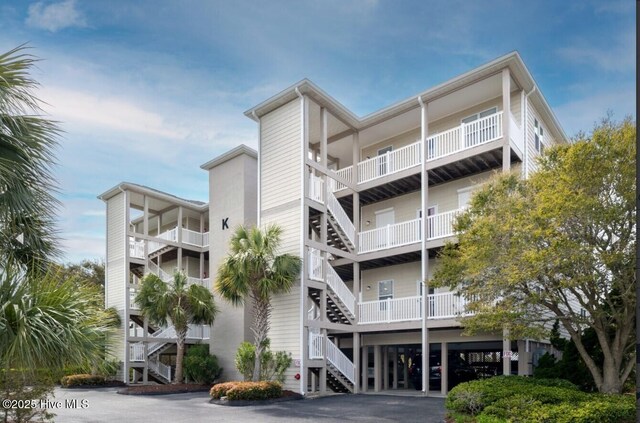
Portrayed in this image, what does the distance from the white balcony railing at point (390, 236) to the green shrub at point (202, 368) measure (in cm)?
865

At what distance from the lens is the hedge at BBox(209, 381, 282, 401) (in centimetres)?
1891

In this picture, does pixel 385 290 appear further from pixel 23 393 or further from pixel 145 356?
pixel 23 393

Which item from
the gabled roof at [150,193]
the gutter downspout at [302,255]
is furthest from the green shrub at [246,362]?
the gabled roof at [150,193]

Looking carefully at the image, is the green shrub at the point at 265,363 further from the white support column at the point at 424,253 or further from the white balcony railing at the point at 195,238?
the white balcony railing at the point at 195,238

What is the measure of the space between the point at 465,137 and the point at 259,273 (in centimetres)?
940

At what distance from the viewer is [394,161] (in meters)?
23.0

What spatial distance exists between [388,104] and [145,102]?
12083 mm

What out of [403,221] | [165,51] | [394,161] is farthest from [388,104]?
[165,51]

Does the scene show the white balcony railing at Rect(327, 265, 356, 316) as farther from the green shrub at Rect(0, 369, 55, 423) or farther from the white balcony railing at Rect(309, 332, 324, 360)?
the green shrub at Rect(0, 369, 55, 423)

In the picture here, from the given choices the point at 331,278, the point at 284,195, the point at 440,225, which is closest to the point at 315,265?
the point at 331,278

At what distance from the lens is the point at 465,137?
20.8 metres

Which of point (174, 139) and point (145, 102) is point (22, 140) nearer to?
point (145, 102)

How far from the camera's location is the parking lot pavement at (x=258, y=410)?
50.1ft

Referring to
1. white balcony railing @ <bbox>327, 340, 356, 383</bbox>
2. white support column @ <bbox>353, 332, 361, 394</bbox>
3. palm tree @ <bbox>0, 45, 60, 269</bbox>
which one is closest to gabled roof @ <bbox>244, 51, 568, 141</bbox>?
white support column @ <bbox>353, 332, 361, 394</bbox>
